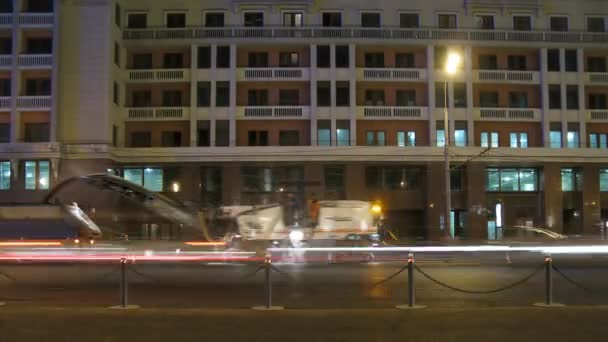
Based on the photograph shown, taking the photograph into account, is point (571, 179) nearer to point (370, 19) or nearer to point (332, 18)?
point (370, 19)

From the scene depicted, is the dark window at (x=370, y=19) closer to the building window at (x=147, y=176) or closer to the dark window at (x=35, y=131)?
the building window at (x=147, y=176)

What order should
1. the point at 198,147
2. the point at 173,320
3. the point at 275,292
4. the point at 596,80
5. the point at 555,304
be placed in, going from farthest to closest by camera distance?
1. the point at 596,80
2. the point at 198,147
3. the point at 275,292
4. the point at 555,304
5. the point at 173,320

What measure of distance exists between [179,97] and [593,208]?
3219cm

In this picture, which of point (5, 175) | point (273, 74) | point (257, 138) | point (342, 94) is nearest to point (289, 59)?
point (273, 74)

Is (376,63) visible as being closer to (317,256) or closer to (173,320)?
(317,256)

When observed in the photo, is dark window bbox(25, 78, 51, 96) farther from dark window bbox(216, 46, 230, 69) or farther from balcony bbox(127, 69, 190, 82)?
dark window bbox(216, 46, 230, 69)

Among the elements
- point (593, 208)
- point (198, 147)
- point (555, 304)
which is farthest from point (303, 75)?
point (555, 304)

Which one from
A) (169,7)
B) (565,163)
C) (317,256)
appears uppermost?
(169,7)

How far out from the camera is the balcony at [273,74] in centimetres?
4781

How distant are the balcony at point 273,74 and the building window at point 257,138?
13.1 feet

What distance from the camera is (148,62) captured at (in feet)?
163

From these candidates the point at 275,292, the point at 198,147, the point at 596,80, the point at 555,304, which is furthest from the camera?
the point at 596,80

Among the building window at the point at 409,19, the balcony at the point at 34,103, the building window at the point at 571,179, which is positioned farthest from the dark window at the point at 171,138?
the building window at the point at 571,179

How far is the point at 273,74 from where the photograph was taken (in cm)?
4794
